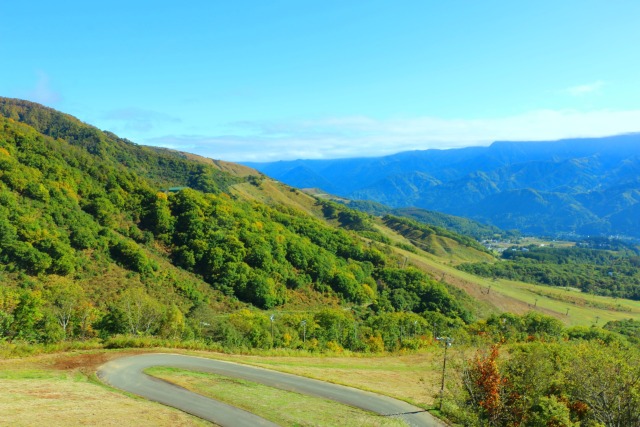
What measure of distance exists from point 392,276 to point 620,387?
297ft

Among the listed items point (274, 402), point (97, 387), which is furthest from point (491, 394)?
point (97, 387)

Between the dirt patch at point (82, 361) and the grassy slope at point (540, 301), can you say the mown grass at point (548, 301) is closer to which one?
the grassy slope at point (540, 301)

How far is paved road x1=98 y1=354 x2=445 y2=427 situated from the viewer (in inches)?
976

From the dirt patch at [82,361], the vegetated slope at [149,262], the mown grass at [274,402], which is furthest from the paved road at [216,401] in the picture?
the vegetated slope at [149,262]

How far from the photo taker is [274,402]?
1064 inches

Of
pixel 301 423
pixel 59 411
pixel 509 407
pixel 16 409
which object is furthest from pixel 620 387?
pixel 16 409

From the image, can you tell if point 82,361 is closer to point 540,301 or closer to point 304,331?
point 304,331

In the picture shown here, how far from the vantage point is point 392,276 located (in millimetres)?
111188

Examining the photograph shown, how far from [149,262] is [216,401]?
46609 millimetres

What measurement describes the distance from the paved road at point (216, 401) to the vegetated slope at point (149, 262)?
12.5 m

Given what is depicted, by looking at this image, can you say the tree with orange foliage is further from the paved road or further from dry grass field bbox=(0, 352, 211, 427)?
dry grass field bbox=(0, 352, 211, 427)

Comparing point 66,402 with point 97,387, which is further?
point 97,387

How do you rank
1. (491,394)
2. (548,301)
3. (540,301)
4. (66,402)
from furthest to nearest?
(548,301) < (540,301) < (66,402) < (491,394)

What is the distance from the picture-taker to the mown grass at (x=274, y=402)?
81.9ft
